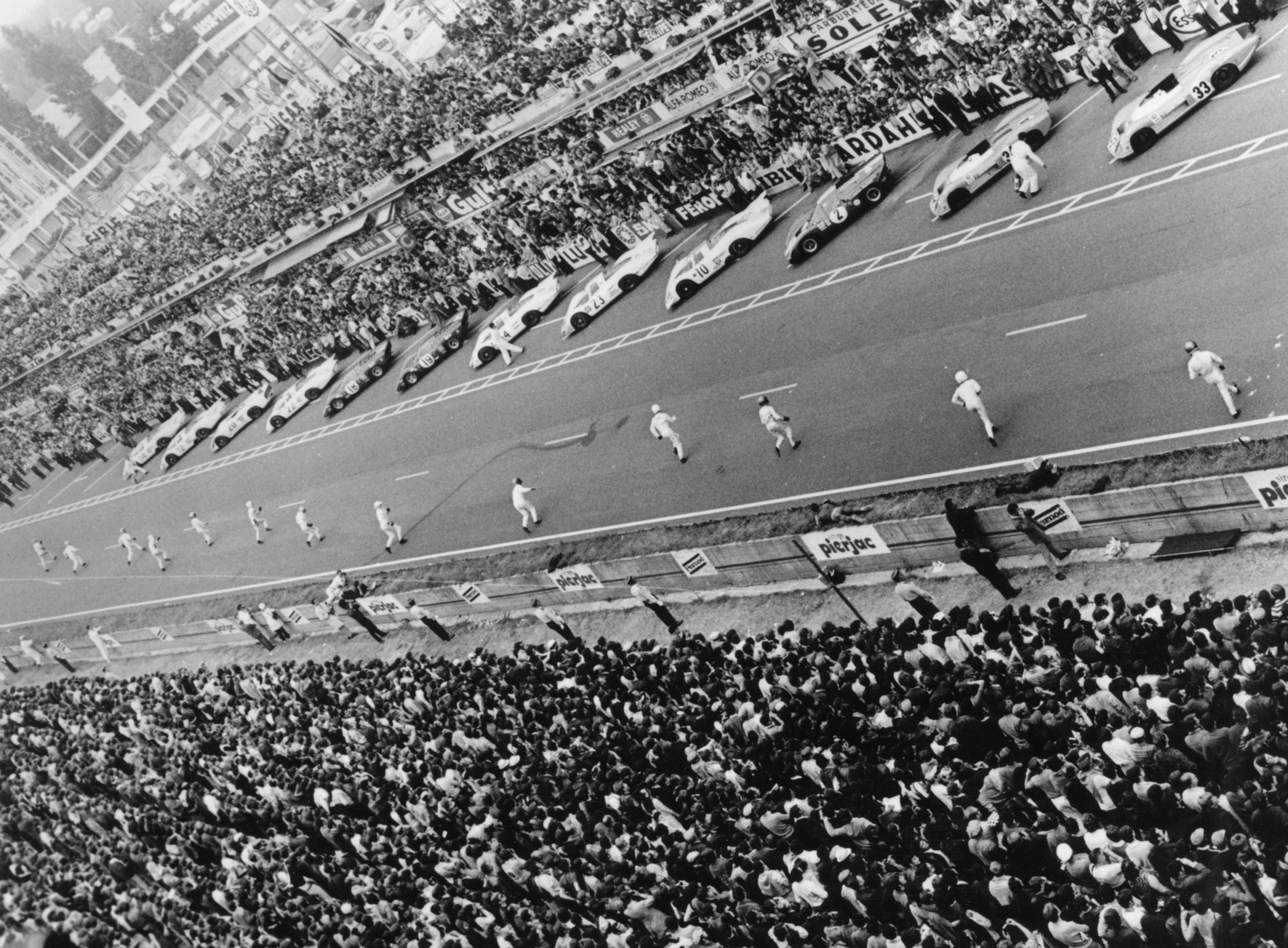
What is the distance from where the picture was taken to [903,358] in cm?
2584

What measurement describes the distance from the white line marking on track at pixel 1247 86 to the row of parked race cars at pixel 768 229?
12 centimetres

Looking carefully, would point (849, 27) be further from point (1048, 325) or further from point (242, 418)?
point (242, 418)

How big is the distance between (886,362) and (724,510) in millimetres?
4904

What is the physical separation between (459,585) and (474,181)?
22562mm

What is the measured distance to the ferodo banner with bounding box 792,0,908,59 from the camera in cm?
3381

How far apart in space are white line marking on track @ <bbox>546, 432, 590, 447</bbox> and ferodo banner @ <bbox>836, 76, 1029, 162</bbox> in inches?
431

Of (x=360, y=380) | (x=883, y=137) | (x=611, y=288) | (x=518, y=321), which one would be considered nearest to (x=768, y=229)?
(x=883, y=137)

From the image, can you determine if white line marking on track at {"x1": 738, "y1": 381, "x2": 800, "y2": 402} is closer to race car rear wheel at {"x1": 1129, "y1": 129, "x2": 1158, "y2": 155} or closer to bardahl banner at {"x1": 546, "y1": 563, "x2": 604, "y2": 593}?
bardahl banner at {"x1": 546, "y1": 563, "x2": 604, "y2": 593}

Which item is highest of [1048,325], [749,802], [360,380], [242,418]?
[242,418]

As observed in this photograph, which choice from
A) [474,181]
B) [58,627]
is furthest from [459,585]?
[58,627]

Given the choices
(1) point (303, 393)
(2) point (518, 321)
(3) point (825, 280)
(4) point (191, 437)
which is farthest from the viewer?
(4) point (191, 437)

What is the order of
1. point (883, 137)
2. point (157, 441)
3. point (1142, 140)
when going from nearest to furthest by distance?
point (1142, 140) < point (883, 137) < point (157, 441)

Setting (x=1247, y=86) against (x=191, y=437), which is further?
(x=191, y=437)

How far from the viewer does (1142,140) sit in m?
26.0
